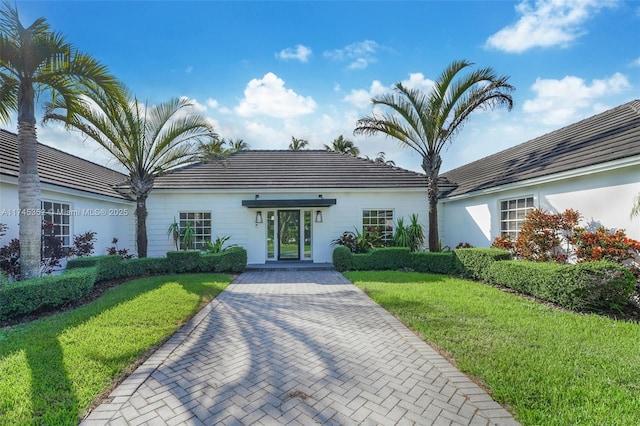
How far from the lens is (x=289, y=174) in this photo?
54.4 feet

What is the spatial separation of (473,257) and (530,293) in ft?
8.58

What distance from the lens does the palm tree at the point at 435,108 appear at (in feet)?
37.9

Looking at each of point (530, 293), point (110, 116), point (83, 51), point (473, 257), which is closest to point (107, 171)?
point (110, 116)

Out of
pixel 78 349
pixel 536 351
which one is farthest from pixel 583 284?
pixel 78 349

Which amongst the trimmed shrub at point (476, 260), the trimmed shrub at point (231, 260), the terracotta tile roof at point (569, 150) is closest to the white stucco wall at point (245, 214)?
the trimmed shrub at point (231, 260)

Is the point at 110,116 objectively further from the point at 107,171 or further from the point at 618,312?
the point at 618,312

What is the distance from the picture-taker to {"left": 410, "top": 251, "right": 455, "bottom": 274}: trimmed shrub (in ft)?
40.2

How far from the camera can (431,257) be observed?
12.6 meters

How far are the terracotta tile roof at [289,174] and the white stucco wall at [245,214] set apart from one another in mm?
429

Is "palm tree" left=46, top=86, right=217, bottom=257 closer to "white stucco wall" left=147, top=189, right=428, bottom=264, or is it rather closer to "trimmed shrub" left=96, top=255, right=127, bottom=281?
"trimmed shrub" left=96, top=255, right=127, bottom=281

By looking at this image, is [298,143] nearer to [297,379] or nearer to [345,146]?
[345,146]

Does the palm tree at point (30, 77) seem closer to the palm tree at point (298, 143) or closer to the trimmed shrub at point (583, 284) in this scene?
the trimmed shrub at point (583, 284)

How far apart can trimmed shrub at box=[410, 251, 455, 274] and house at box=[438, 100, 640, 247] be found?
7.11ft

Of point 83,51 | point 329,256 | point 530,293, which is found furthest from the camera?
point 329,256
